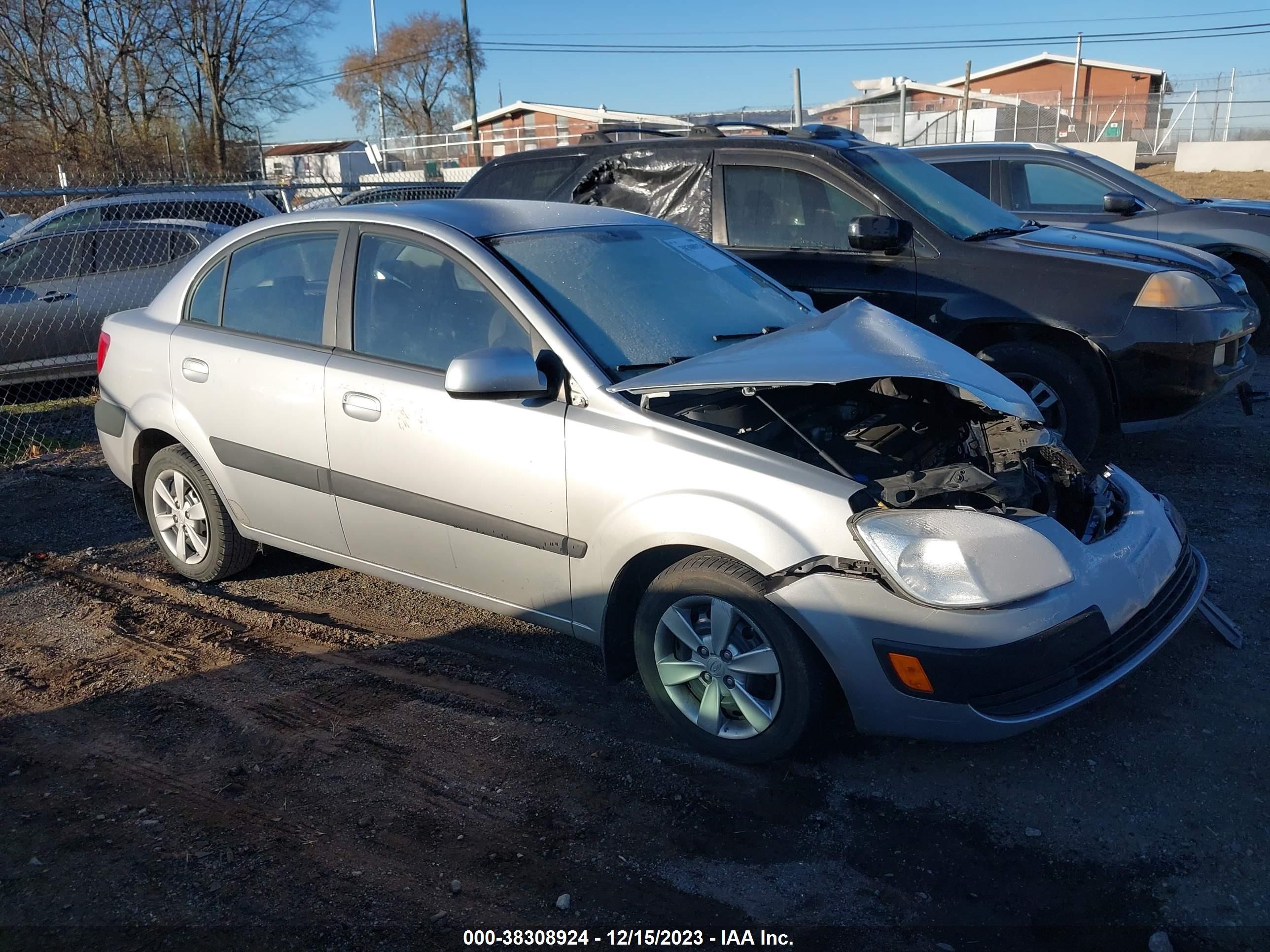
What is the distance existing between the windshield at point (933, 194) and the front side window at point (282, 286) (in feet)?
11.0

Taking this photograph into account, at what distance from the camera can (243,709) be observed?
3.85 m

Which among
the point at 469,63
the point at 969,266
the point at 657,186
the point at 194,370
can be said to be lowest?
the point at 194,370

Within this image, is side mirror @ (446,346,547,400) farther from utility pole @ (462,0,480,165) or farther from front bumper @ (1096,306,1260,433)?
utility pole @ (462,0,480,165)

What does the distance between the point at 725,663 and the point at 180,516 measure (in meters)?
3.05

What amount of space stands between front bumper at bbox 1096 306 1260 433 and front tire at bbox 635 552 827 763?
138 inches

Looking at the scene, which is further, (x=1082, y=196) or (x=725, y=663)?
(x=1082, y=196)

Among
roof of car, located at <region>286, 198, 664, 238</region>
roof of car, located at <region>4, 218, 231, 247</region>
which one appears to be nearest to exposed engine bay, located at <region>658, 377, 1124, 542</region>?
roof of car, located at <region>286, 198, 664, 238</region>

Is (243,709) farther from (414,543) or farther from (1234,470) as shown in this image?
(1234,470)

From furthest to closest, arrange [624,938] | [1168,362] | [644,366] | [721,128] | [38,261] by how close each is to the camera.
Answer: [38,261], [721,128], [1168,362], [644,366], [624,938]

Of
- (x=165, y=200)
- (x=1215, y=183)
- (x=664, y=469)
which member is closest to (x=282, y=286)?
(x=664, y=469)

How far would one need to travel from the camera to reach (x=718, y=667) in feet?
10.8

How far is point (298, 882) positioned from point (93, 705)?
1.58 m

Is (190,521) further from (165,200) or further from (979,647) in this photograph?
(165,200)

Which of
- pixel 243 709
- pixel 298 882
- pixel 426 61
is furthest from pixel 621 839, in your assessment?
pixel 426 61
